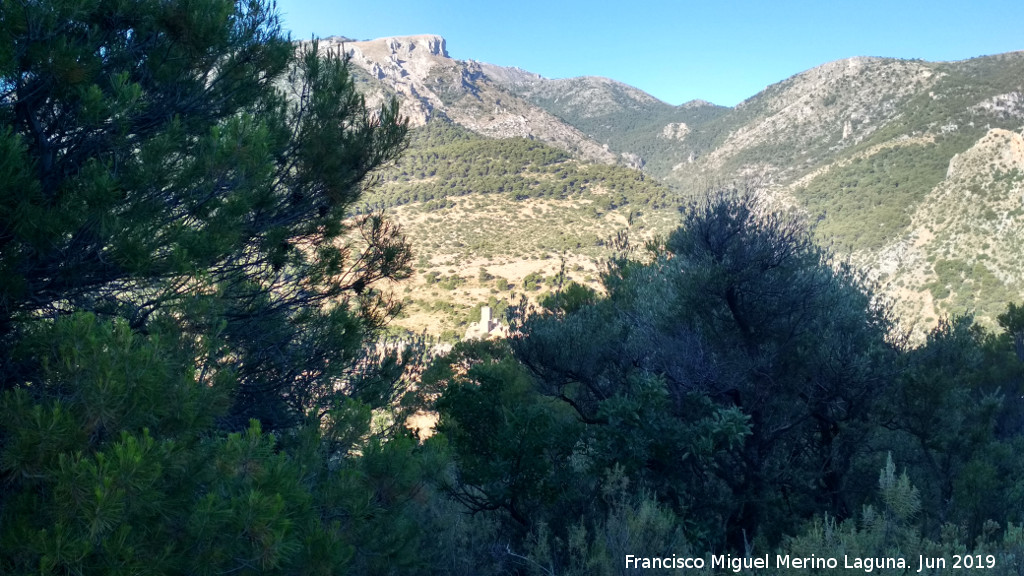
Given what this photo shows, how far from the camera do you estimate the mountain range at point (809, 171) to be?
3034 centimetres

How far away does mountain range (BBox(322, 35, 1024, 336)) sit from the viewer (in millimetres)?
30344

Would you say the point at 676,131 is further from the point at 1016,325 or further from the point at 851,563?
the point at 851,563

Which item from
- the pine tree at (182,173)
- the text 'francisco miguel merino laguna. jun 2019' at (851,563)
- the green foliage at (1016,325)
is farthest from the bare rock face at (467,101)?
the text 'francisco miguel merino laguna. jun 2019' at (851,563)

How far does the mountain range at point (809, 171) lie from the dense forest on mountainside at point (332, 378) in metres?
1.71

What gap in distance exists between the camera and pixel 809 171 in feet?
178

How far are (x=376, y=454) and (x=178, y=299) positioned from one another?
1.64 meters

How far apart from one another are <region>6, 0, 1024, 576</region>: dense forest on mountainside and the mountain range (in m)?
1.71

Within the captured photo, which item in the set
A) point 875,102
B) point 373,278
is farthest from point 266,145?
point 875,102

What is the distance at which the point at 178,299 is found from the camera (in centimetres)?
388

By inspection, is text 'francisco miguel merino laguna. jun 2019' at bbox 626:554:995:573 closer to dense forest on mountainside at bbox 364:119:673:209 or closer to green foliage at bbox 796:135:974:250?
green foliage at bbox 796:135:974:250

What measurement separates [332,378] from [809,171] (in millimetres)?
56997

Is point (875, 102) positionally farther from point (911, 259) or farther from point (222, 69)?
point (222, 69)

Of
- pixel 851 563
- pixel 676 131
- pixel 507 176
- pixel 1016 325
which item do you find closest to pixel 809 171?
pixel 507 176

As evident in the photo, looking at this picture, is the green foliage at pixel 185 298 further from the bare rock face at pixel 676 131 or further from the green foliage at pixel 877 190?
the bare rock face at pixel 676 131
